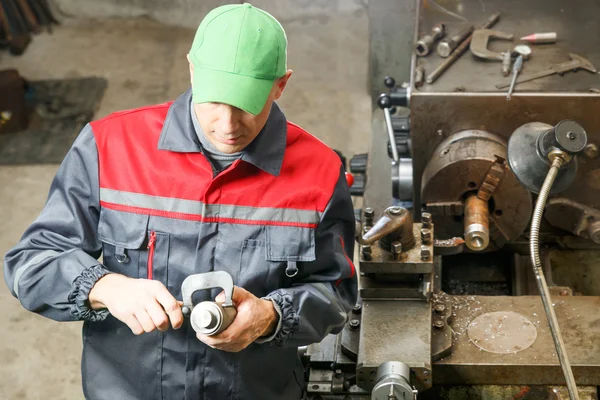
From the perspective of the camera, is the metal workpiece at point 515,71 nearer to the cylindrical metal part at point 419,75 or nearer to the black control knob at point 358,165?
the cylindrical metal part at point 419,75

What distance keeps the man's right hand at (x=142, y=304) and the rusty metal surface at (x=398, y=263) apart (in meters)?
0.67

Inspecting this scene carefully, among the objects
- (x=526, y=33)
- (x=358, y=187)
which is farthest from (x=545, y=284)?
(x=358, y=187)

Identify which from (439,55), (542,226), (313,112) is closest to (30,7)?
(313,112)

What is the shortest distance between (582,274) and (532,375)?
72 cm

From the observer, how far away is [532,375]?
179 centimetres

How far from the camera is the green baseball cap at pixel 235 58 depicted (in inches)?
54.7

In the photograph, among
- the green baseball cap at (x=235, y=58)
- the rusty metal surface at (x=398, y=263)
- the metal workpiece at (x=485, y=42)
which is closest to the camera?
the green baseball cap at (x=235, y=58)

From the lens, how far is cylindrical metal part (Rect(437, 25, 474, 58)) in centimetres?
240

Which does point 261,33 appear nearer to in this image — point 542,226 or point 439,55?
point 439,55

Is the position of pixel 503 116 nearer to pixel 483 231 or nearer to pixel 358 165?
pixel 483 231

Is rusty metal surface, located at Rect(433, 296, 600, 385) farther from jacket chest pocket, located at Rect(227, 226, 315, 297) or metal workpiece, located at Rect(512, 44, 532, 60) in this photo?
metal workpiece, located at Rect(512, 44, 532, 60)

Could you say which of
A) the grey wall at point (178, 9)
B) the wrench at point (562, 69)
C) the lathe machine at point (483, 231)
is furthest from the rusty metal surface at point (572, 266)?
the grey wall at point (178, 9)

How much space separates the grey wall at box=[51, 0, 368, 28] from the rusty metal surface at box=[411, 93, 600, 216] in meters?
2.64

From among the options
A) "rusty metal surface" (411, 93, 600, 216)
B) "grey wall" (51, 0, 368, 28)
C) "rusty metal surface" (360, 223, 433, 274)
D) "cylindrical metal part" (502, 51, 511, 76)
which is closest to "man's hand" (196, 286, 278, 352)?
"rusty metal surface" (360, 223, 433, 274)
